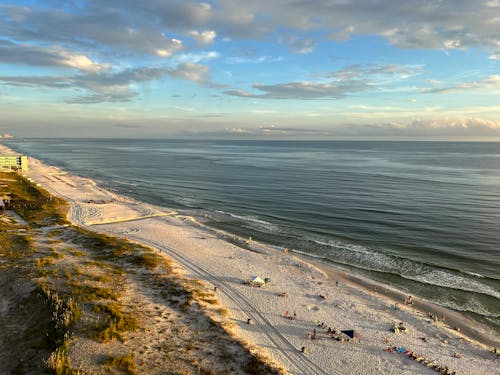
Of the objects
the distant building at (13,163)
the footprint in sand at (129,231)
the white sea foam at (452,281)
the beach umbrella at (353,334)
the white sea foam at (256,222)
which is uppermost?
the distant building at (13,163)

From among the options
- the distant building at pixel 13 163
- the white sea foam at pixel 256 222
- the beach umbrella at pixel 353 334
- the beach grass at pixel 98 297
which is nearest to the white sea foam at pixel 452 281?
the beach umbrella at pixel 353 334

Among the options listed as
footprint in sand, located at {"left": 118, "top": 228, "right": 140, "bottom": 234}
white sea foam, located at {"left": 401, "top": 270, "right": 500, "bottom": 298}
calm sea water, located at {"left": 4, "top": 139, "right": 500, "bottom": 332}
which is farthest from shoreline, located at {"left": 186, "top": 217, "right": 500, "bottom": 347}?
footprint in sand, located at {"left": 118, "top": 228, "right": 140, "bottom": 234}

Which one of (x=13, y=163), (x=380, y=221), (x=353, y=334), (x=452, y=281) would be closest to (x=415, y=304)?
(x=452, y=281)

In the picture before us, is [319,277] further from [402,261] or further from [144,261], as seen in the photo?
[144,261]

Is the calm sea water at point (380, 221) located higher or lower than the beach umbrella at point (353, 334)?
higher

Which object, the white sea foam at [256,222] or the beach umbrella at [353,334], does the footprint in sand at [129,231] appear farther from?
the beach umbrella at [353,334]

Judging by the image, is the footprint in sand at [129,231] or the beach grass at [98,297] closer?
the beach grass at [98,297]

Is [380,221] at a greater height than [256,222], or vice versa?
[380,221]

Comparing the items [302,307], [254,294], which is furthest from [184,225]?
[302,307]

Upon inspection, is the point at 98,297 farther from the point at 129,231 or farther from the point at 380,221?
the point at 380,221
